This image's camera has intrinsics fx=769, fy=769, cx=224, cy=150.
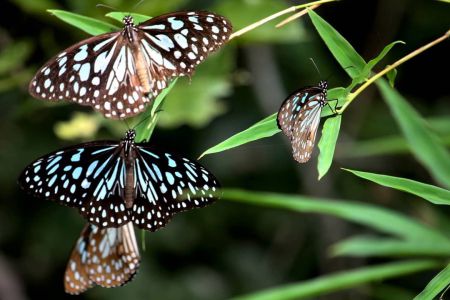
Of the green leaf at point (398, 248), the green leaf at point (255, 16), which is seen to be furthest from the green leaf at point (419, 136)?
the green leaf at point (255, 16)

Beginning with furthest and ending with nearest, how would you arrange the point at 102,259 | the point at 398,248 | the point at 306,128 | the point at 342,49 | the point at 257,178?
the point at 257,178, the point at 398,248, the point at 102,259, the point at 342,49, the point at 306,128

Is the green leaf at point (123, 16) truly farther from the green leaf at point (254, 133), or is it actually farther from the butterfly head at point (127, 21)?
the green leaf at point (254, 133)

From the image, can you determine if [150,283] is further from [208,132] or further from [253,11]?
[253,11]

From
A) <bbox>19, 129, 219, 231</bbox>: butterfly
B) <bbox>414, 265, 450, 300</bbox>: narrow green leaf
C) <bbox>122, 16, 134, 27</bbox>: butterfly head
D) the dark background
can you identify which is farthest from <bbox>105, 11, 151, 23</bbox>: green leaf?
the dark background

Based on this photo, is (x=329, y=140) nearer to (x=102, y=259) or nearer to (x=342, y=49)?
(x=342, y=49)

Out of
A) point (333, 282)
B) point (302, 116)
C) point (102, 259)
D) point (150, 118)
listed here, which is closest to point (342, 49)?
point (302, 116)
